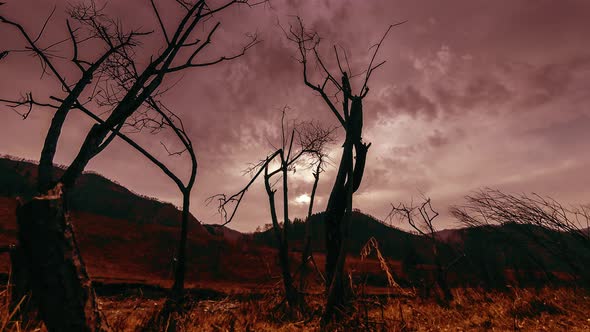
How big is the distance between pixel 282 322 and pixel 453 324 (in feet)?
9.85

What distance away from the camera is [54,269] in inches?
80.5

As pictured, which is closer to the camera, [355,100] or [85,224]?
[355,100]

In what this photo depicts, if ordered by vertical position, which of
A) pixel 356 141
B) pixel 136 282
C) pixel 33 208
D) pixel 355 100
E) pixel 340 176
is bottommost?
pixel 136 282

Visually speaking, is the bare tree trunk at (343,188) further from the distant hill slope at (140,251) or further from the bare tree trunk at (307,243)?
the distant hill slope at (140,251)

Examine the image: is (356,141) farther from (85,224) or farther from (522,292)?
(85,224)

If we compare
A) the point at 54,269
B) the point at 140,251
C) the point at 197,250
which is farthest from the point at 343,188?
the point at 197,250

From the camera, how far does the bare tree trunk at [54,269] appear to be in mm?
2027

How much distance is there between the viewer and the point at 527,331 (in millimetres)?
4477

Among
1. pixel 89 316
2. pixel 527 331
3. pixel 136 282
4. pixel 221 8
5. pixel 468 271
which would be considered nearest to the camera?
pixel 89 316

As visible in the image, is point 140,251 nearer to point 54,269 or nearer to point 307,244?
point 307,244

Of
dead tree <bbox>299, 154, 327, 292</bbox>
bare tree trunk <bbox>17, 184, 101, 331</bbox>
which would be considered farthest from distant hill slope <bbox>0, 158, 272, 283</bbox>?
bare tree trunk <bbox>17, 184, 101, 331</bbox>

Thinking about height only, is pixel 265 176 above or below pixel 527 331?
above

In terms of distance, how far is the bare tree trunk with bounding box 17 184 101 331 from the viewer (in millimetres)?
2027

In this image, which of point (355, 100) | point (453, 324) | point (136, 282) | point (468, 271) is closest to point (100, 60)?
point (355, 100)
